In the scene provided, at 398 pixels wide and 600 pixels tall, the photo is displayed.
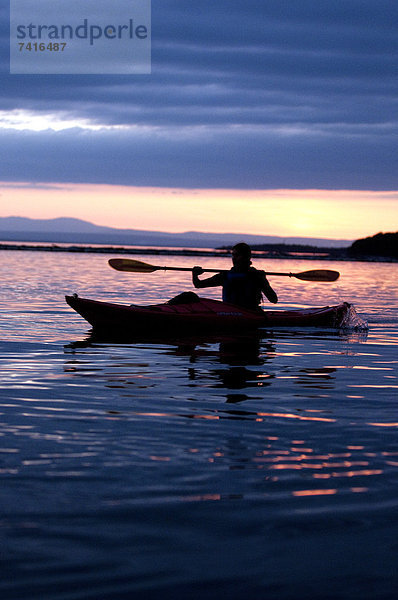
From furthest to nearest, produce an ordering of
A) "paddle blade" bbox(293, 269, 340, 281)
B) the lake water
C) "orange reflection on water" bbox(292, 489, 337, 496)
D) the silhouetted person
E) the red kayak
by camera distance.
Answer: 1. "paddle blade" bbox(293, 269, 340, 281)
2. the silhouetted person
3. the red kayak
4. "orange reflection on water" bbox(292, 489, 337, 496)
5. the lake water

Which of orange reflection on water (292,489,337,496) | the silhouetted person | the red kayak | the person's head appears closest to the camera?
orange reflection on water (292,489,337,496)

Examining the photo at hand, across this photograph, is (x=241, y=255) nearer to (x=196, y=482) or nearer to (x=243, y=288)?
(x=243, y=288)

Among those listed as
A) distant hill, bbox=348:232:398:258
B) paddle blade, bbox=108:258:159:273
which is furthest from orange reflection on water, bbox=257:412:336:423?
distant hill, bbox=348:232:398:258

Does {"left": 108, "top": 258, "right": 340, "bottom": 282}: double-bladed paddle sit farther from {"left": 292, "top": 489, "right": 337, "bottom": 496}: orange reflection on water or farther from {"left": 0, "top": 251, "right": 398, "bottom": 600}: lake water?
{"left": 292, "top": 489, "right": 337, "bottom": 496}: orange reflection on water

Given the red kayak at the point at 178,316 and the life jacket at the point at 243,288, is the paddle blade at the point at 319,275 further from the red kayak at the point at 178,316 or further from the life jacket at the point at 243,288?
the life jacket at the point at 243,288

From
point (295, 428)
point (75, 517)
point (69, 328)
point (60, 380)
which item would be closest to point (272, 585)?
point (75, 517)

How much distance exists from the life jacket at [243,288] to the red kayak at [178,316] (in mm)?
273

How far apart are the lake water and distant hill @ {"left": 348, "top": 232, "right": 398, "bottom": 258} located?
89.6 m

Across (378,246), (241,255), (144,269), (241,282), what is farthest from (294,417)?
(378,246)

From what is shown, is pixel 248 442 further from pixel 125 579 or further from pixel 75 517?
pixel 125 579

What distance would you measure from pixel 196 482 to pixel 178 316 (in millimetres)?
8785

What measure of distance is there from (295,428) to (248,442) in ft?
2.14

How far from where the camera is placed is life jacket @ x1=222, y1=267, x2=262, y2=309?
14.0 meters

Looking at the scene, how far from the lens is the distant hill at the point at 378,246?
9662cm
